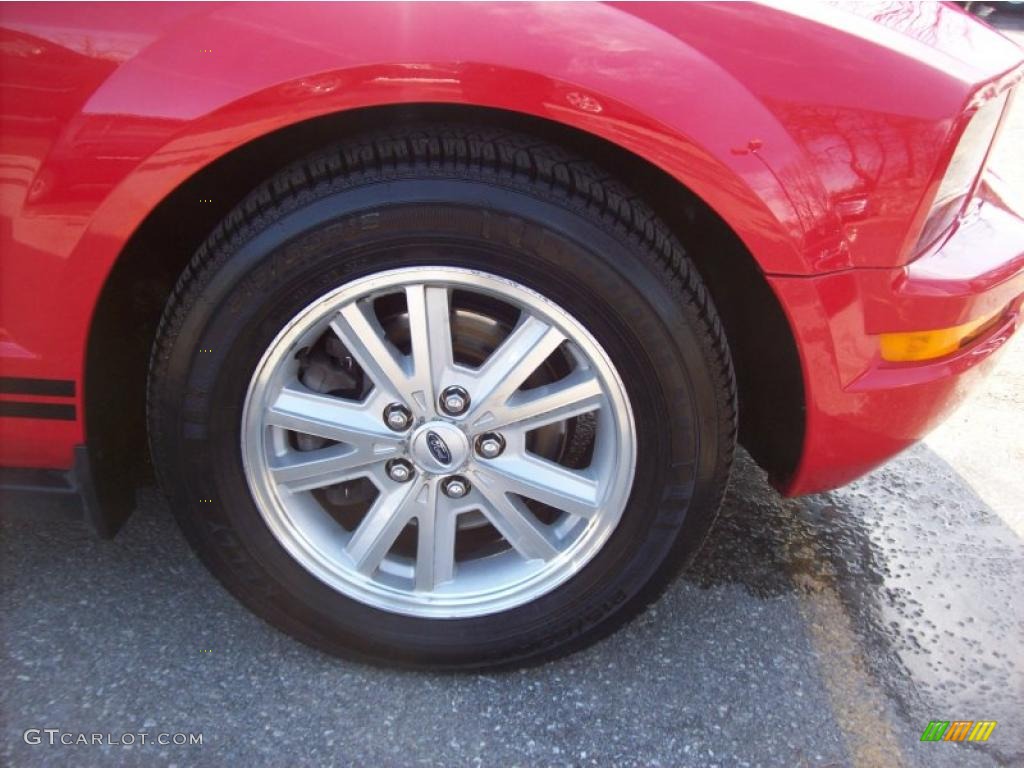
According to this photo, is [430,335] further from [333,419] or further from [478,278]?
[333,419]

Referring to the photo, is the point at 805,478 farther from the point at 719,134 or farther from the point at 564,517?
the point at 719,134

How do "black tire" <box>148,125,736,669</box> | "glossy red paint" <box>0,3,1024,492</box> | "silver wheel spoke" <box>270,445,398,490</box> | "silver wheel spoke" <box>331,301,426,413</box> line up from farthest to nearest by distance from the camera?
"silver wheel spoke" <box>270,445,398,490</box>, "silver wheel spoke" <box>331,301,426,413</box>, "black tire" <box>148,125,736,669</box>, "glossy red paint" <box>0,3,1024,492</box>

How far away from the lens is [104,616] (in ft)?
6.35

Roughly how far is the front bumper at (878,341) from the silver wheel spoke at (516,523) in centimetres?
51

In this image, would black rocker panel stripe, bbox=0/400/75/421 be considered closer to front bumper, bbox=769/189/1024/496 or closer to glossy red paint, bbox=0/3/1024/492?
glossy red paint, bbox=0/3/1024/492

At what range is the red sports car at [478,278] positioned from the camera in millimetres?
1416

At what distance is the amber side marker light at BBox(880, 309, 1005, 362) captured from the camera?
1.61m

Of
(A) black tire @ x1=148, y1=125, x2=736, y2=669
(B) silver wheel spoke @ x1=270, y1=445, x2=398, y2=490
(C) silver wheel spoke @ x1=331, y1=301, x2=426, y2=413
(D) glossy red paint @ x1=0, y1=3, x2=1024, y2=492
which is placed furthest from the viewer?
(B) silver wheel spoke @ x1=270, y1=445, x2=398, y2=490

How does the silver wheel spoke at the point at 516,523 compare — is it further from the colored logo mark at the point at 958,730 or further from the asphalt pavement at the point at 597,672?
the colored logo mark at the point at 958,730

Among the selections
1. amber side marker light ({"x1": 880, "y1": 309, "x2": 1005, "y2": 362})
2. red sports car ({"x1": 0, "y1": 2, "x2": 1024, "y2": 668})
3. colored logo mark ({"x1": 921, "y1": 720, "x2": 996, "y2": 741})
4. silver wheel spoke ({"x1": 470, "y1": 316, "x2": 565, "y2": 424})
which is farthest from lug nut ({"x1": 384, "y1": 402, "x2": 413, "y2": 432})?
colored logo mark ({"x1": 921, "y1": 720, "x2": 996, "y2": 741})

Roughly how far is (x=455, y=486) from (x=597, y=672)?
0.51 metres

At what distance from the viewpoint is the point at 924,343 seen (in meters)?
1.63

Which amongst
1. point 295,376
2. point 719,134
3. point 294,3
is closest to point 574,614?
point 295,376

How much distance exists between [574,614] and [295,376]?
0.72 metres
